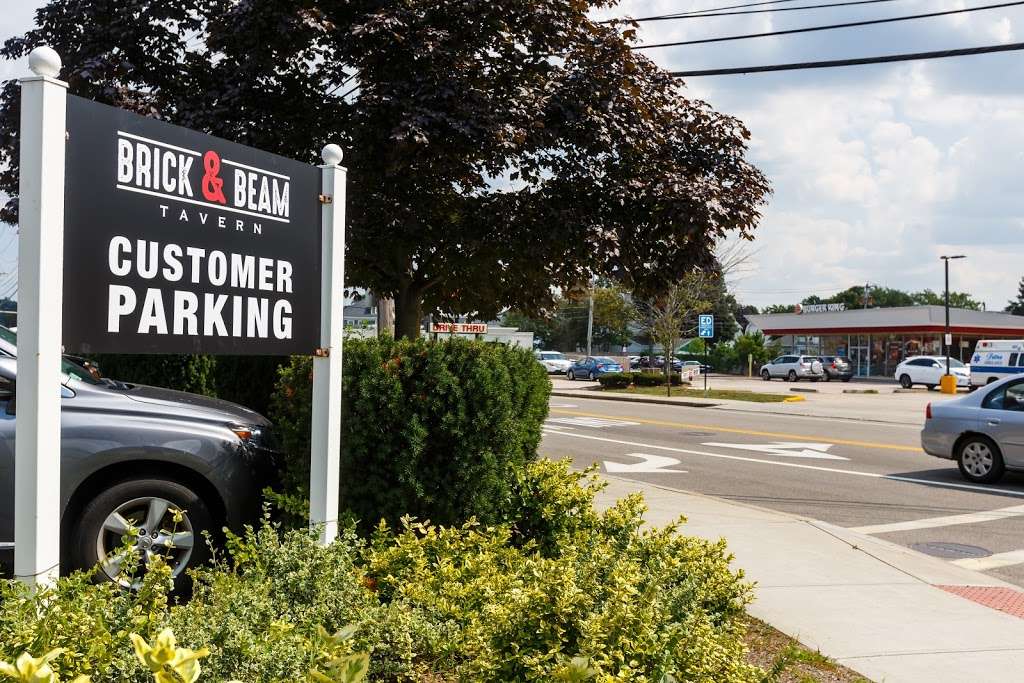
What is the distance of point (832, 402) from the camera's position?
31281 mm

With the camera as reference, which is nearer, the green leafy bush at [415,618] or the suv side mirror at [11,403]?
the green leafy bush at [415,618]

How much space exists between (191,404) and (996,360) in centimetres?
3828

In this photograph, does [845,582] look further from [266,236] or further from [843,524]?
[266,236]

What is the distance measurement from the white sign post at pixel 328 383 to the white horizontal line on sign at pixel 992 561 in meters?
5.72

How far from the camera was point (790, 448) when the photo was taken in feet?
53.6

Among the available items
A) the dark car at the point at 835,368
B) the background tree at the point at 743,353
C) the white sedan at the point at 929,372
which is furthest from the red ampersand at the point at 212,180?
the background tree at the point at 743,353

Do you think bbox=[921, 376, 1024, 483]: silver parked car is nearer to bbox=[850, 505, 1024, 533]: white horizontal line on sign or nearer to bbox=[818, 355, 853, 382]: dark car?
bbox=[850, 505, 1024, 533]: white horizontal line on sign

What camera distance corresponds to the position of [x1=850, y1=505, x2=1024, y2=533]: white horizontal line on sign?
30.3 feet

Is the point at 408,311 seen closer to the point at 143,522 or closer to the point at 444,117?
the point at 444,117

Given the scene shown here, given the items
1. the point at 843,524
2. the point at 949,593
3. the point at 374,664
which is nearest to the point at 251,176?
the point at 374,664

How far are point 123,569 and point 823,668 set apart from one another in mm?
3275

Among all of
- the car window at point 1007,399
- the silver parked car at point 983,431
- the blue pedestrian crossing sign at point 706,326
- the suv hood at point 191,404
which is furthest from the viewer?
the blue pedestrian crossing sign at point 706,326

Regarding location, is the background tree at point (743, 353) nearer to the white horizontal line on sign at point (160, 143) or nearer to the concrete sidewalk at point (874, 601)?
the concrete sidewalk at point (874, 601)

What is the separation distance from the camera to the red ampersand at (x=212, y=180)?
4.06m
